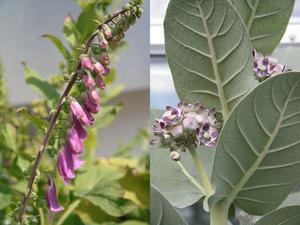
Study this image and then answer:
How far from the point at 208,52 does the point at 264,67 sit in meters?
0.06

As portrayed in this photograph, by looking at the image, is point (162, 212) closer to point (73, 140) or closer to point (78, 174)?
point (73, 140)

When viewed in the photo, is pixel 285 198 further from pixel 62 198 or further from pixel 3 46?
pixel 3 46

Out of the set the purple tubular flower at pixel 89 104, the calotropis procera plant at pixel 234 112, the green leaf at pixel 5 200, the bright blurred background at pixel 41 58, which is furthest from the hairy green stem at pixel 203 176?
the bright blurred background at pixel 41 58

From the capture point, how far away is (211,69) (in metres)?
0.54

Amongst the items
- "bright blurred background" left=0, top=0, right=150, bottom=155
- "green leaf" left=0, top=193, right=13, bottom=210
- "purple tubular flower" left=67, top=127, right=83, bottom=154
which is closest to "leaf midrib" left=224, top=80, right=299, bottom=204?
"purple tubular flower" left=67, top=127, right=83, bottom=154

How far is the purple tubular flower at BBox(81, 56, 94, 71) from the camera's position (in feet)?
1.75

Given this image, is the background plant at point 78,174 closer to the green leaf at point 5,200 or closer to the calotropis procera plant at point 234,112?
the green leaf at point 5,200

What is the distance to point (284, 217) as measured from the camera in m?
0.54

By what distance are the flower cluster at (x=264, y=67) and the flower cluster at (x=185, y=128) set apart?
0.06 metres

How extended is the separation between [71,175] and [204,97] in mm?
164

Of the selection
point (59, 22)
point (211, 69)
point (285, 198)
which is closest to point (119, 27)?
point (211, 69)

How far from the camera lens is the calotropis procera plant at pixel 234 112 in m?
0.51

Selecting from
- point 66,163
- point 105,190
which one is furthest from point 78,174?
point 66,163

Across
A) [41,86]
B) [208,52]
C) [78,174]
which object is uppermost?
[208,52]
